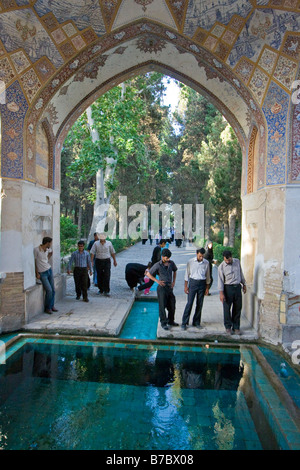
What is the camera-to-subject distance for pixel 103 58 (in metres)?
6.28

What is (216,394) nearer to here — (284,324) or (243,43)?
(284,324)

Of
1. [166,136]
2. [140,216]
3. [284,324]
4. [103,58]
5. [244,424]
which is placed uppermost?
[166,136]

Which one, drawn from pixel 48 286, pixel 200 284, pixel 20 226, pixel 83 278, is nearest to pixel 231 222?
pixel 83 278

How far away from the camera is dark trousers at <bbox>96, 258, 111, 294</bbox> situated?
24.6 feet

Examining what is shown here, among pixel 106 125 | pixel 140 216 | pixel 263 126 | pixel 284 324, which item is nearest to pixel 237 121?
pixel 263 126

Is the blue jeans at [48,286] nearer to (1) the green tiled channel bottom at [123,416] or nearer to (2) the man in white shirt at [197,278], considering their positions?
(1) the green tiled channel bottom at [123,416]

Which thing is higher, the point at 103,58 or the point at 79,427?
the point at 103,58

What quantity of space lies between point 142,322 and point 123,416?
302 centimetres

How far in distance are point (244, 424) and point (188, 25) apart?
555 centimetres

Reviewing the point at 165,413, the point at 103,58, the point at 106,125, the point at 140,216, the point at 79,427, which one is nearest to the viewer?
the point at 79,427

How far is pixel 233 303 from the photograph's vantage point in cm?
529

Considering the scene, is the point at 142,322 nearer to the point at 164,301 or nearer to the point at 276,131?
the point at 164,301

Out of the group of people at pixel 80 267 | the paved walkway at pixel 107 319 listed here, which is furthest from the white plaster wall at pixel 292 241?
the group of people at pixel 80 267

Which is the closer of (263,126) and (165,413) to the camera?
(165,413)
